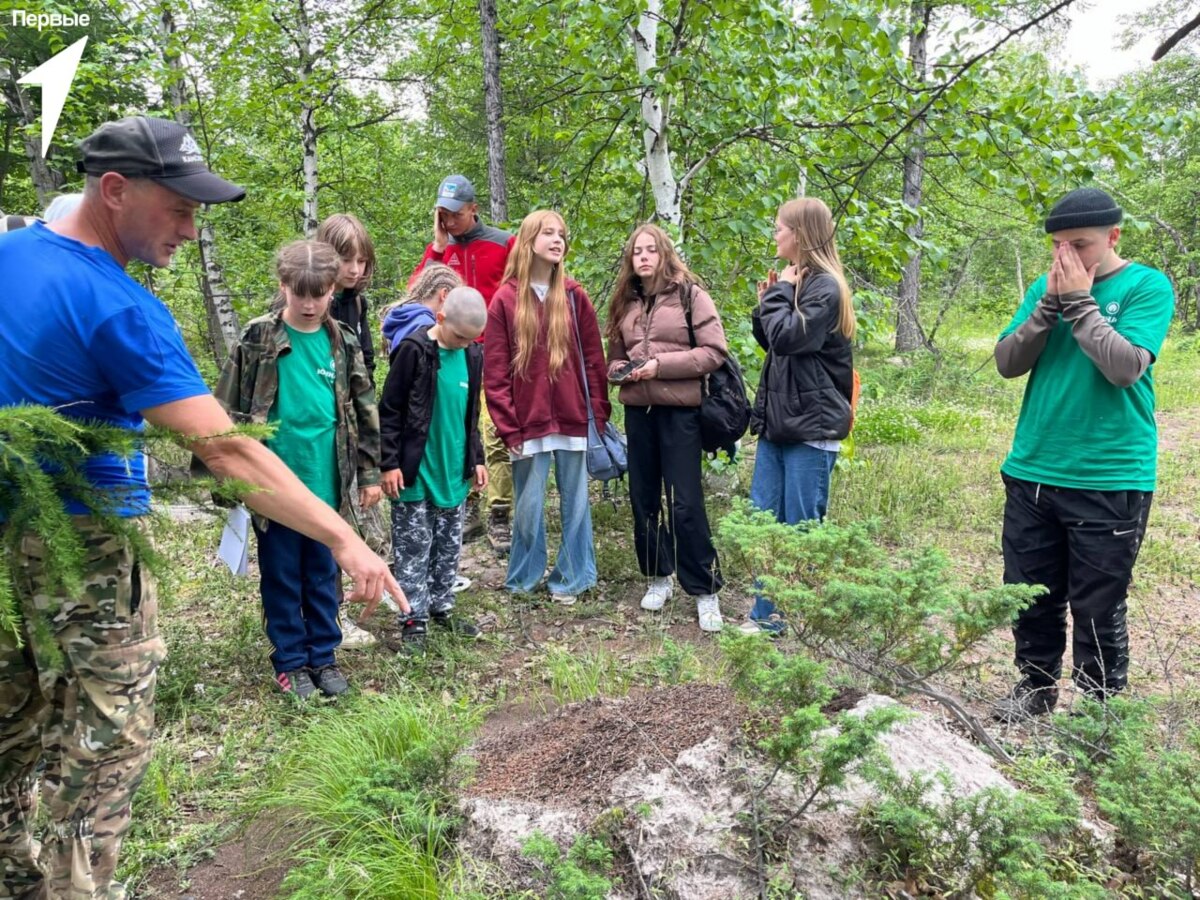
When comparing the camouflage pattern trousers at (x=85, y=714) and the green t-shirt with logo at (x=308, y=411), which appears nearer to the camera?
the camouflage pattern trousers at (x=85, y=714)

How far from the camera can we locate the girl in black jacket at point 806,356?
13.1 ft

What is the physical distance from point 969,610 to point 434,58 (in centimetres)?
917

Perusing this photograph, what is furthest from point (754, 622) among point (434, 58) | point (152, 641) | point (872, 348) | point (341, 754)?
point (872, 348)

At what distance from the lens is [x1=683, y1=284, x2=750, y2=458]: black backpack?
14.9 feet

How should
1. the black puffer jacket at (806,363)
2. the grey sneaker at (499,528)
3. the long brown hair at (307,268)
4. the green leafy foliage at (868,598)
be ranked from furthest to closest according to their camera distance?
the grey sneaker at (499,528) → the black puffer jacket at (806,363) → the long brown hair at (307,268) → the green leafy foliage at (868,598)

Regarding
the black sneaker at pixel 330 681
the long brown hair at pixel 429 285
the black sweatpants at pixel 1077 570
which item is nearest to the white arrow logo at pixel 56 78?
the long brown hair at pixel 429 285

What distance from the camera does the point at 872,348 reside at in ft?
58.1

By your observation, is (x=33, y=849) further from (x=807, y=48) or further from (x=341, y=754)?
(x=807, y=48)

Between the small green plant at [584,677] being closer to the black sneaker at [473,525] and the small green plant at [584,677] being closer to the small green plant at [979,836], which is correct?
the small green plant at [979,836]

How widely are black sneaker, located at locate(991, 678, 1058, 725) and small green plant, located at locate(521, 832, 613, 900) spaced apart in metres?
1.71

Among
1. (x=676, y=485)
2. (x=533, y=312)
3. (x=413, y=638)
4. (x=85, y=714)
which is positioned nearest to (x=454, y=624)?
(x=413, y=638)

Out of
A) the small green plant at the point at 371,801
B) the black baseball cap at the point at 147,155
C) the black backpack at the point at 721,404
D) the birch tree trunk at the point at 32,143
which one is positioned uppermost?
the birch tree trunk at the point at 32,143

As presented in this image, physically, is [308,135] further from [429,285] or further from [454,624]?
[454,624]

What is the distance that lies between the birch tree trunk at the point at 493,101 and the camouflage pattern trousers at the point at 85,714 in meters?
5.54
